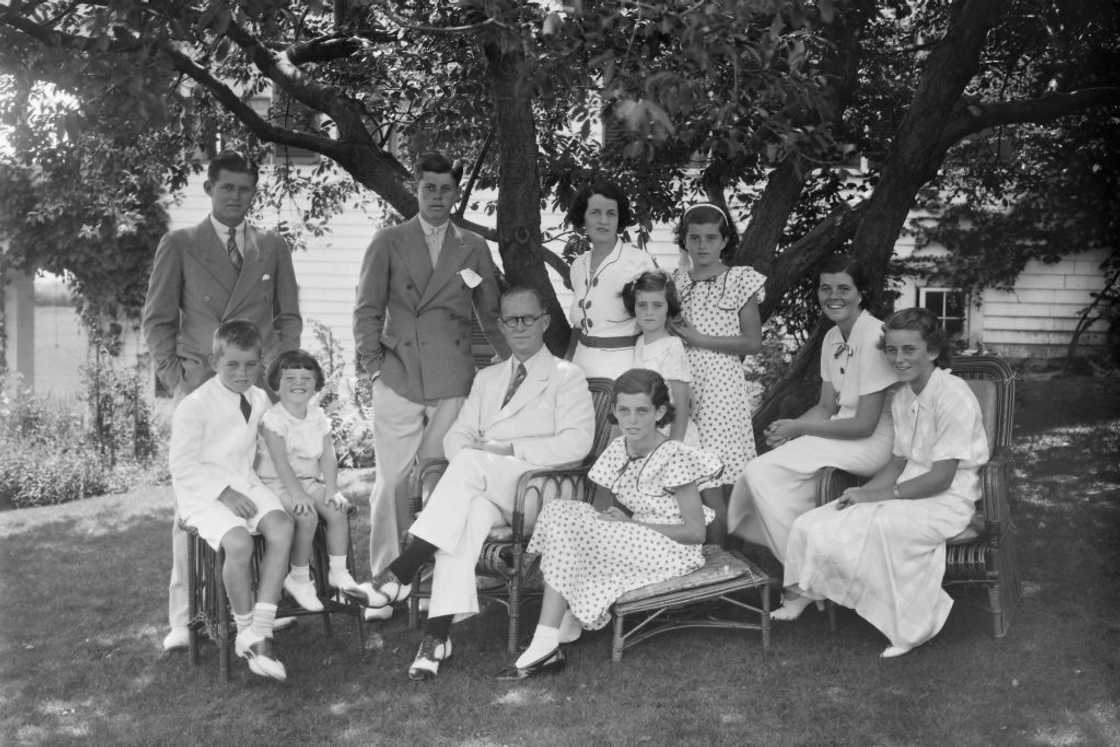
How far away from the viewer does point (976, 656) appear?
4230 mm

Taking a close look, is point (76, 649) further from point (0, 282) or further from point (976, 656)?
point (0, 282)

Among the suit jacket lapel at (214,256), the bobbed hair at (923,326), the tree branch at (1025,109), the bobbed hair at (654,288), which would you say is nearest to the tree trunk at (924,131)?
the tree branch at (1025,109)

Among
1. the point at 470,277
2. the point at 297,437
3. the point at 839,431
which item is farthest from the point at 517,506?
the point at 839,431

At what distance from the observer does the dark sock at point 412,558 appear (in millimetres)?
4324

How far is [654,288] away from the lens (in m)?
4.82

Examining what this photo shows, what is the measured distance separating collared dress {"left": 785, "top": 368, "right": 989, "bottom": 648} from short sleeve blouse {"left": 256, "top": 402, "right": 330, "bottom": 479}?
1915 mm

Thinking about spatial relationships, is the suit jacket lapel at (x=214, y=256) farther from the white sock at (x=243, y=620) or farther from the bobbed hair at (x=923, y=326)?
the bobbed hair at (x=923, y=326)

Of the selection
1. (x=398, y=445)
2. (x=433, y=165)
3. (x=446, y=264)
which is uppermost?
(x=433, y=165)

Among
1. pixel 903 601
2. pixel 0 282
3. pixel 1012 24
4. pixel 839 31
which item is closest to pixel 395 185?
pixel 839 31

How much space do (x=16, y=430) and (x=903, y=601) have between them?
796 cm

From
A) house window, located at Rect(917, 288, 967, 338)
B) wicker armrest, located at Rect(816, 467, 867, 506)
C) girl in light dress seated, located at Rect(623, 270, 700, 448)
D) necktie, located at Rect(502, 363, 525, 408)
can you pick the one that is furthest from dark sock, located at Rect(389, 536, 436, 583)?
house window, located at Rect(917, 288, 967, 338)

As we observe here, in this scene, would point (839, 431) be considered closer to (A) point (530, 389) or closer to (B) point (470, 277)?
(A) point (530, 389)

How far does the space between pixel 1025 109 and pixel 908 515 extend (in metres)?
3.02

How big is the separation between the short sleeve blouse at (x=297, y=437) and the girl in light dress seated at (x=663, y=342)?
138cm
